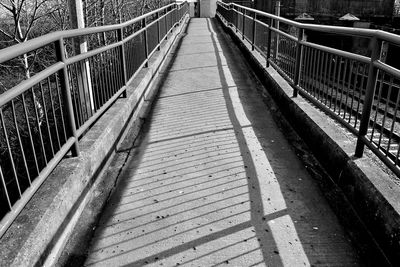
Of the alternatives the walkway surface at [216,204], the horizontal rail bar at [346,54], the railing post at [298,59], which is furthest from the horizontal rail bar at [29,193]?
the railing post at [298,59]

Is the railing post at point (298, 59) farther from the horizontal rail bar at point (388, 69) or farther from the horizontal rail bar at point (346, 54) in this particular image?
the horizontal rail bar at point (388, 69)

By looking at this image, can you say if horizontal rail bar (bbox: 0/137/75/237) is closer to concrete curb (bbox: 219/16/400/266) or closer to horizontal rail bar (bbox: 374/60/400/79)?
concrete curb (bbox: 219/16/400/266)

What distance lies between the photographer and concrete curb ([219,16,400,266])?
255 centimetres

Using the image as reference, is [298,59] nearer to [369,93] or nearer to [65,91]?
[369,93]

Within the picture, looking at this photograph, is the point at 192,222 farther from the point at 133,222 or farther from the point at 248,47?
the point at 248,47

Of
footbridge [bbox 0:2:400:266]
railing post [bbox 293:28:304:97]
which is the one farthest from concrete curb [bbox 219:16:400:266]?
railing post [bbox 293:28:304:97]

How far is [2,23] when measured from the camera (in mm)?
14773

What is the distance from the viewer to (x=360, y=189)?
304 cm

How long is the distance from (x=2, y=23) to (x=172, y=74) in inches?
379

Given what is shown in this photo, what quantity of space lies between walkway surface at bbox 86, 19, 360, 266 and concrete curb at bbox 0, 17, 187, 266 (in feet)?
0.83

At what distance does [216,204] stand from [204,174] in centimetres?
61

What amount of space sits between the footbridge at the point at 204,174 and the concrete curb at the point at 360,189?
14 millimetres

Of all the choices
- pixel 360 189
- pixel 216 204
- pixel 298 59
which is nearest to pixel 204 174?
pixel 216 204

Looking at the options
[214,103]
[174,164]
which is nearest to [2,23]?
[214,103]
